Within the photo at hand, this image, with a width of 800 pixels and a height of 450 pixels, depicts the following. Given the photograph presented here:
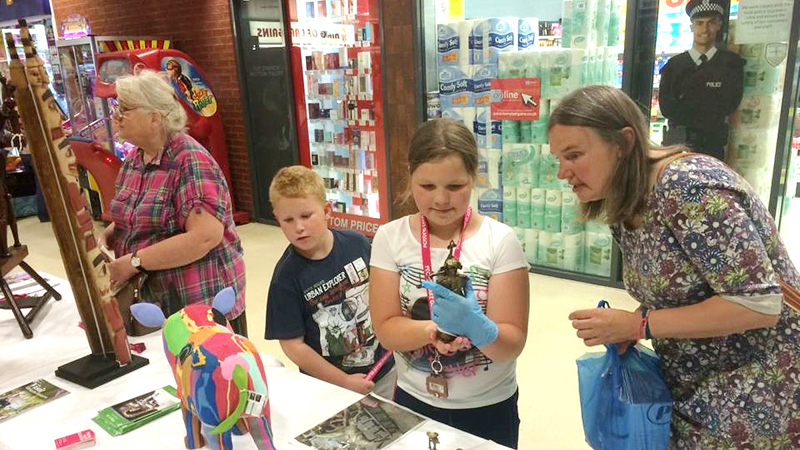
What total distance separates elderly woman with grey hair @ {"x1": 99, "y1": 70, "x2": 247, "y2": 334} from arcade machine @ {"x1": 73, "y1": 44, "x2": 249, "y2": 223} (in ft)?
11.5

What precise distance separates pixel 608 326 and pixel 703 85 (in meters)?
2.71

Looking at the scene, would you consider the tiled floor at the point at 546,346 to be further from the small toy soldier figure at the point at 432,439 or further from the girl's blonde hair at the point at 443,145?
the girl's blonde hair at the point at 443,145

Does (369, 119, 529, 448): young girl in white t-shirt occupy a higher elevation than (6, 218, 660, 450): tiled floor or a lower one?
higher

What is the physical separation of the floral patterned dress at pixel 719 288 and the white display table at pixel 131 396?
18.2 inches

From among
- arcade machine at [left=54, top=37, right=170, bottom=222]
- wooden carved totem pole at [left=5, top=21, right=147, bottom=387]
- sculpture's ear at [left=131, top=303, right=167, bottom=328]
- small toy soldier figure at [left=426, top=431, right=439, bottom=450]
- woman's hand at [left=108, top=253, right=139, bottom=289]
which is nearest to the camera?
small toy soldier figure at [left=426, top=431, right=439, bottom=450]

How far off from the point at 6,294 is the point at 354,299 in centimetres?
129

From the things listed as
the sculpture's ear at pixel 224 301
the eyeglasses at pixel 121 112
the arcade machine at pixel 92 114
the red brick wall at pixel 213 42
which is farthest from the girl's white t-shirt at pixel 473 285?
the arcade machine at pixel 92 114

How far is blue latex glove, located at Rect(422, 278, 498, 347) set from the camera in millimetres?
1205

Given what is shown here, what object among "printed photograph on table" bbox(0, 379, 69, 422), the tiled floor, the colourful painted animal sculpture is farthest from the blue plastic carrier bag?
"printed photograph on table" bbox(0, 379, 69, 422)

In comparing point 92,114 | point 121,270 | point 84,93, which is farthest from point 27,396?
point 84,93

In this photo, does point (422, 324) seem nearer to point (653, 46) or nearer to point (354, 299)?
point (354, 299)

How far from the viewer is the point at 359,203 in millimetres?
5656

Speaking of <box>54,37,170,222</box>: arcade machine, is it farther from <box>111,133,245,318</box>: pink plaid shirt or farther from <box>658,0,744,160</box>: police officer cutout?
<box>658,0,744,160</box>: police officer cutout

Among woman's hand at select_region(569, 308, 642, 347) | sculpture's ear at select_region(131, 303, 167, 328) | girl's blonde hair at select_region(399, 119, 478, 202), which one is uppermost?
girl's blonde hair at select_region(399, 119, 478, 202)
